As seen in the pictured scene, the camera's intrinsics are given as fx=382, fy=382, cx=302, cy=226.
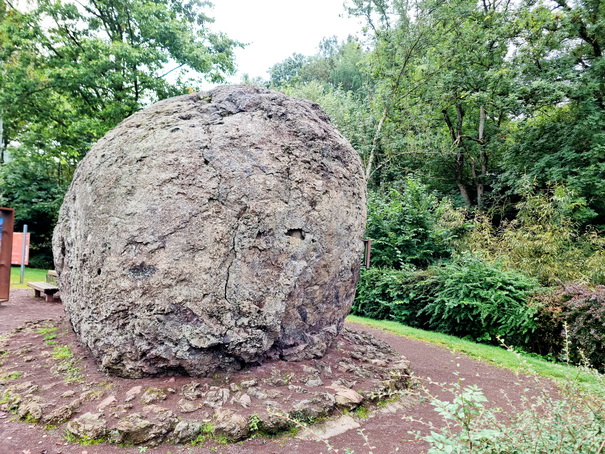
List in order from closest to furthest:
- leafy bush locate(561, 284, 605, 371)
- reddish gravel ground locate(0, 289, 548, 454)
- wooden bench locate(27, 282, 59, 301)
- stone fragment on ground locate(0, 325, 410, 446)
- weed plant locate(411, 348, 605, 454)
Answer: weed plant locate(411, 348, 605, 454) < reddish gravel ground locate(0, 289, 548, 454) < stone fragment on ground locate(0, 325, 410, 446) < leafy bush locate(561, 284, 605, 371) < wooden bench locate(27, 282, 59, 301)

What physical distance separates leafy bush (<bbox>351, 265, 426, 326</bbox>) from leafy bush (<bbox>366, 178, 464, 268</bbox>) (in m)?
0.89

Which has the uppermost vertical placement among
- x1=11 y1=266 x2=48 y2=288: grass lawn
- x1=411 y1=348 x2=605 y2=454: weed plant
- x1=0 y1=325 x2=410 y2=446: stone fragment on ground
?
x1=411 y1=348 x2=605 y2=454: weed plant

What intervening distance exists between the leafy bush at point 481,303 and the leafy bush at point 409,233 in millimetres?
2296

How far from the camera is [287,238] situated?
4.00 m

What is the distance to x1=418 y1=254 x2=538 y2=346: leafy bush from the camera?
7.21m

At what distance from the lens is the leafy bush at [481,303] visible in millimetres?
7215

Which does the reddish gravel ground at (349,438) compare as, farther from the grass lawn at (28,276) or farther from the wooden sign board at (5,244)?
the grass lawn at (28,276)

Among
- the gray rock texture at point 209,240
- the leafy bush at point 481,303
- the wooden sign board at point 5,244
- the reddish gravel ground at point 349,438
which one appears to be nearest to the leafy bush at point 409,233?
the leafy bush at point 481,303

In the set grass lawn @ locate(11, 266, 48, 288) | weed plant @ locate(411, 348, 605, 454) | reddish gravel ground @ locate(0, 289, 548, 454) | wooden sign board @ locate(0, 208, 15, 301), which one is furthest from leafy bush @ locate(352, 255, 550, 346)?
grass lawn @ locate(11, 266, 48, 288)

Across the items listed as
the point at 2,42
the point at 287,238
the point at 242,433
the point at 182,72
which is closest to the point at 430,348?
the point at 287,238

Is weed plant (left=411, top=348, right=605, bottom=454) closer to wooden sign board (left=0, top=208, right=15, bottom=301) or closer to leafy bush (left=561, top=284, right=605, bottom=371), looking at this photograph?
leafy bush (left=561, top=284, right=605, bottom=371)

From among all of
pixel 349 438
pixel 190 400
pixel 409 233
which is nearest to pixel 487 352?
pixel 349 438

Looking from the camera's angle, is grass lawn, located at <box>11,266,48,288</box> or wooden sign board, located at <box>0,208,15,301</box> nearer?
wooden sign board, located at <box>0,208,15,301</box>

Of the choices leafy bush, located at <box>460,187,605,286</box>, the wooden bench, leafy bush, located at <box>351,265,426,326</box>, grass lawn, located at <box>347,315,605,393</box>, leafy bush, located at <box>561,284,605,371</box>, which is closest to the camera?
grass lawn, located at <box>347,315,605,393</box>
